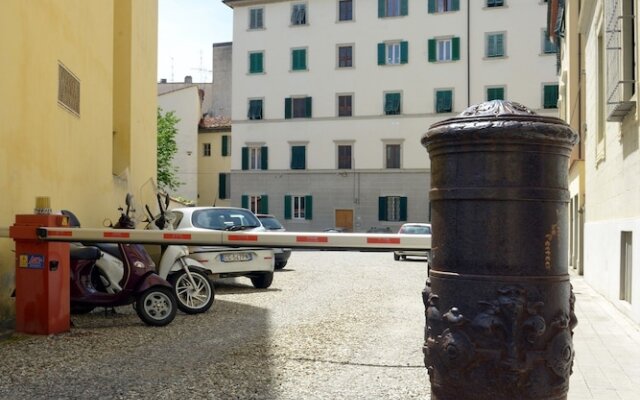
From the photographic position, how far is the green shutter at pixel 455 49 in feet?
134

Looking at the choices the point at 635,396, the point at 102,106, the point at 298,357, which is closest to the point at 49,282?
the point at 298,357

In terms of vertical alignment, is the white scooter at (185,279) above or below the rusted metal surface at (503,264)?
below

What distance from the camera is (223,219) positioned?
40.7 feet

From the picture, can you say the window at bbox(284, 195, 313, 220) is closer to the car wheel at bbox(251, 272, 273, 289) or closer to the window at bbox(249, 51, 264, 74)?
the window at bbox(249, 51, 264, 74)

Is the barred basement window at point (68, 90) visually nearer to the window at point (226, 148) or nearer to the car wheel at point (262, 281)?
the car wheel at point (262, 281)

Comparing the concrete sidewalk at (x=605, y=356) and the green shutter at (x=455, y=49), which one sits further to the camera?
the green shutter at (x=455, y=49)

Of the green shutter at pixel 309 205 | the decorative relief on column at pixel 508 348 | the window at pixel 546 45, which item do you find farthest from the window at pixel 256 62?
the decorative relief on column at pixel 508 348

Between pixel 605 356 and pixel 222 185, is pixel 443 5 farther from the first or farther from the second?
pixel 605 356

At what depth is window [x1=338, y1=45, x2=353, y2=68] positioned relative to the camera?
42.8 metres

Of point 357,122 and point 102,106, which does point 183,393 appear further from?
point 357,122

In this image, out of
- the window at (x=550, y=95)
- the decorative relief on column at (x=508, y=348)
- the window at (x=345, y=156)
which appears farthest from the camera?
the window at (x=345, y=156)

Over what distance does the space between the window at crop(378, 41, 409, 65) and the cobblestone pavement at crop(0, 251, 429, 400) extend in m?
32.8

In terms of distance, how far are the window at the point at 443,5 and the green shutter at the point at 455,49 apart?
1.77 metres

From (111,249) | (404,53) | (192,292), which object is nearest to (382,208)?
(404,53)
